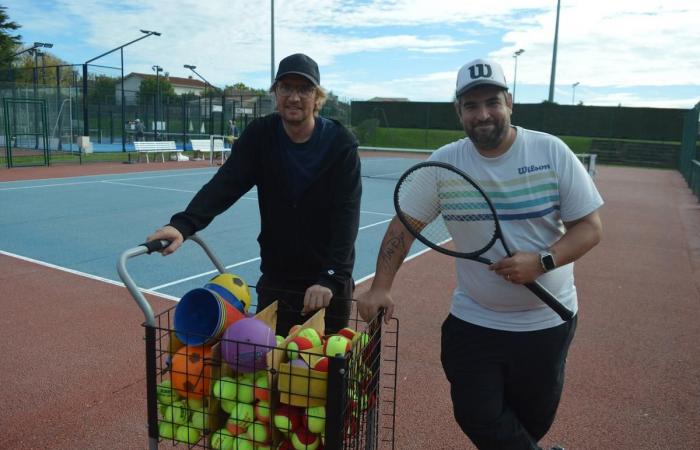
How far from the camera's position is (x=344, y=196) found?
107 inches

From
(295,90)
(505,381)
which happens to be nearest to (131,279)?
(295,90)

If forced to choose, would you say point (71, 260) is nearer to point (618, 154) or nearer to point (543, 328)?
point (543, 328)

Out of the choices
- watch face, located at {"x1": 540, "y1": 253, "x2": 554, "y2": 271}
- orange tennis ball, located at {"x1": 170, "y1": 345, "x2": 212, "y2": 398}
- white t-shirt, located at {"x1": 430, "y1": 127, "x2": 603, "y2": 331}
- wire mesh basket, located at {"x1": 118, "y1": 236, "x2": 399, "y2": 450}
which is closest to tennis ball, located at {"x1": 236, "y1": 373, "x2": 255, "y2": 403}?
wire mesh basket, located at {"x1": 118, "y1": 236, "x2": 399, "y2": 450}

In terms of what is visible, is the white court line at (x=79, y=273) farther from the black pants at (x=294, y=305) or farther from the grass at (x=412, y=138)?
the grass at (x=412, y=138)

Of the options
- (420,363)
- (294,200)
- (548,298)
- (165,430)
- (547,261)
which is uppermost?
(294,200)

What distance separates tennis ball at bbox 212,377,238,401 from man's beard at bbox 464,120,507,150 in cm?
A: 124

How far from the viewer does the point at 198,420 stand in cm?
204

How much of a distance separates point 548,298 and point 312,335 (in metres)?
0.85

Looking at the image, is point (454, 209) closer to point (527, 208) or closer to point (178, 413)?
point (527, 208)

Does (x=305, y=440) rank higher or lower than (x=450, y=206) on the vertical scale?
lower

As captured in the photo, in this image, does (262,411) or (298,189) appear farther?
(298,189)

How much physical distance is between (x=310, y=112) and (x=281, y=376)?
4.05 feet

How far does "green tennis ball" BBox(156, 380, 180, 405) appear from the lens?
80.4 inches

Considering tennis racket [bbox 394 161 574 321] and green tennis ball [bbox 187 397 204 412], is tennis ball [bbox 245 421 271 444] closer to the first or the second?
green tennis ball [bbox 187 397 204 412]
